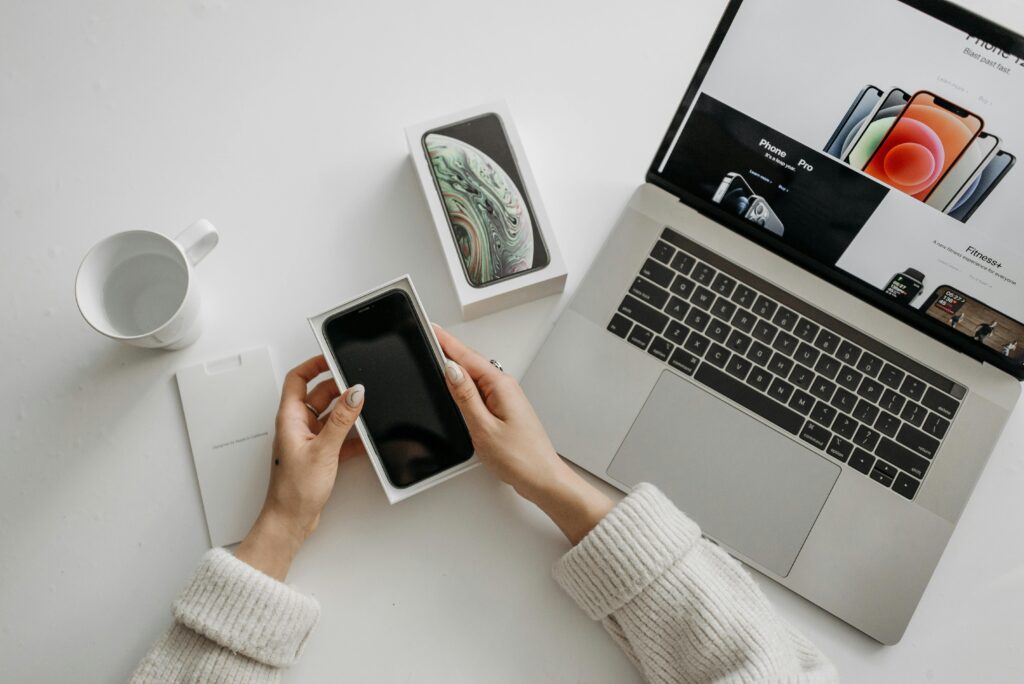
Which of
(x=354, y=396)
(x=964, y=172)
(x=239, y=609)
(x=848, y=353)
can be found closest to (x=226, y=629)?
(x=239, y=609)

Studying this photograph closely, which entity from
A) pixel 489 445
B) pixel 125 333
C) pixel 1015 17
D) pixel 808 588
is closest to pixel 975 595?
pixel 808 588

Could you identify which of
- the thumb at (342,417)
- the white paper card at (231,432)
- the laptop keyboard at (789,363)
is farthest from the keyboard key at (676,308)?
the white paper card at (231,432)

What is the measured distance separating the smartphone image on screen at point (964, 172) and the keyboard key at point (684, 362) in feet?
0.87

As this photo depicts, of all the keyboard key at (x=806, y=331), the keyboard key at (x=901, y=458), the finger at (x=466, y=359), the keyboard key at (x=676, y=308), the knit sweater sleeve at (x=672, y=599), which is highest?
the keyboard key at (x=806, y=331)

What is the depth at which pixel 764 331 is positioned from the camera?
72 centimetres

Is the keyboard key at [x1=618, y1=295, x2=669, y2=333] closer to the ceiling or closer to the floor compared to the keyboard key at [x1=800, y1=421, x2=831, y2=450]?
closer to the ceiling

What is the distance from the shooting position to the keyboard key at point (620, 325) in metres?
0.72

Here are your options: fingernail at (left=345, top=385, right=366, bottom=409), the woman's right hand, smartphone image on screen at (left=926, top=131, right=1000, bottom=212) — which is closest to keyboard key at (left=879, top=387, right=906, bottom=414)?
smartphone image on screen at (left=926, top=131, right=1000, bottom=212)

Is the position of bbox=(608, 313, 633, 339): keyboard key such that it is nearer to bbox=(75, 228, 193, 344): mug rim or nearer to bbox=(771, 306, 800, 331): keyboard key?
bbox=(771, 306, 800, 331): keyboard key

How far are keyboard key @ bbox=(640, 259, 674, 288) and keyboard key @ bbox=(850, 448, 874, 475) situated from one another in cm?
27

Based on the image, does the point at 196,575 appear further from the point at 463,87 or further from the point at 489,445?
the point at 463,87

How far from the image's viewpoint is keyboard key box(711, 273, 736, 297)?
0.73 m

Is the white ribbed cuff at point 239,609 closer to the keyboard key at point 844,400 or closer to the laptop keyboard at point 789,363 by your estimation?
the laptop keyboard at point 789,363

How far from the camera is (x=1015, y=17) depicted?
82cm
